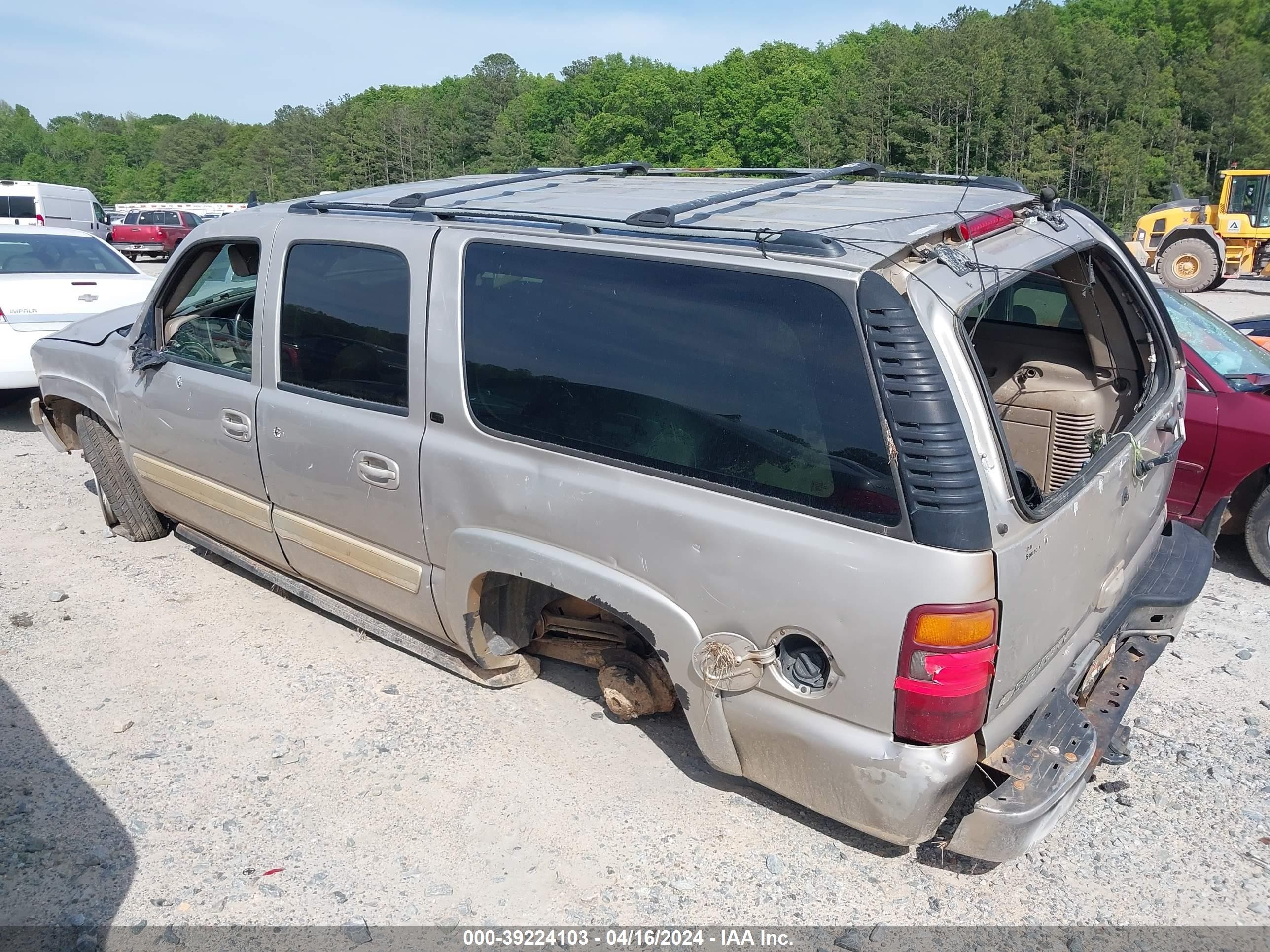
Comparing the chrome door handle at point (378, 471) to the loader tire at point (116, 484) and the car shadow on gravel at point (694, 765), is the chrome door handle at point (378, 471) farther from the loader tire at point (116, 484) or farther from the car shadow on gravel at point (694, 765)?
the loader tire at point (116, 484)

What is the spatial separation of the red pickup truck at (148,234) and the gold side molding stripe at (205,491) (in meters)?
25.2

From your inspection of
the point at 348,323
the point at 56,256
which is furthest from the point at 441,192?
the point at 56,256

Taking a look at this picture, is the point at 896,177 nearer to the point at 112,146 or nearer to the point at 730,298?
the point at 730,298

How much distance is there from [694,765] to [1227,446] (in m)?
3.25

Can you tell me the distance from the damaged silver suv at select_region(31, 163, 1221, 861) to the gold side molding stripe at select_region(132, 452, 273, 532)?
1.3 inches

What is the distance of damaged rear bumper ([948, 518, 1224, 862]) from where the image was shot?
252 cm

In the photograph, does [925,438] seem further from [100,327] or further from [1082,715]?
[100,327]

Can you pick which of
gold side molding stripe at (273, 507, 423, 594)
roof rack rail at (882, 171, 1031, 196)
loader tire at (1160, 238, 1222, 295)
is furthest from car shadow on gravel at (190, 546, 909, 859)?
loader tire at (1160, 238, 1222, 295)

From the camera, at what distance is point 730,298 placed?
8.52ft

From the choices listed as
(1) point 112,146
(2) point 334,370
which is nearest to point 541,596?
(2) point 334,370

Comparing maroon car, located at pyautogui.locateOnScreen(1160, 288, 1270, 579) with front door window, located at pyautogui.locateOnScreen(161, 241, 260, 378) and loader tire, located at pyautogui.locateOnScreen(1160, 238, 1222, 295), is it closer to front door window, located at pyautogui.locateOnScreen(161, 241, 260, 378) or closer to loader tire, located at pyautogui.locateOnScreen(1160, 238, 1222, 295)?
front door window, located at pyautogui.locateOnScreen(161, 241, 260, 378)

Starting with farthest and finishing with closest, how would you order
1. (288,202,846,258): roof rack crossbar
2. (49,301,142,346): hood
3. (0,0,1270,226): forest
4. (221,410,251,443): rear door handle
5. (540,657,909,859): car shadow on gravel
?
(0,0,1270,226): forest, (49,301,142,346): hood, (221,410,251,443): rear door handle, (540,657,909,859): car shadow on gravel, (288,202,846,258): roof rack crossbar

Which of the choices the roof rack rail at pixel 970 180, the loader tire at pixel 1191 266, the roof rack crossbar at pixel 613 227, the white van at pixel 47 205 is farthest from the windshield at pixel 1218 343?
the white van at pixel 47 205

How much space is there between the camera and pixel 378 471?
347 cm
